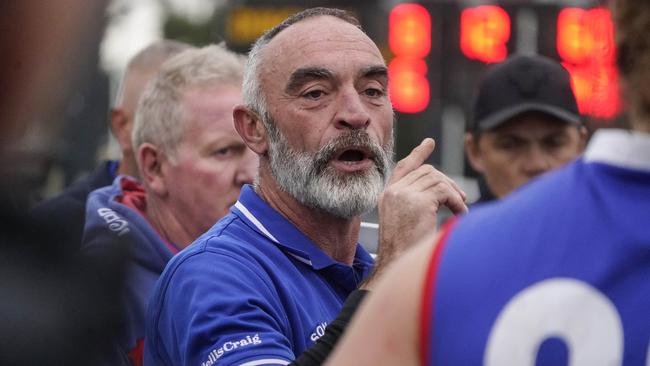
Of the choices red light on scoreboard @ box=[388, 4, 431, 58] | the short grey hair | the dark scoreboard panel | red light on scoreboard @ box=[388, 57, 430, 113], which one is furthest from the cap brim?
red light on scoreboard @ box=[388, 4, 431, 58]

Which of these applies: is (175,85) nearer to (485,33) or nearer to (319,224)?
(319,224)

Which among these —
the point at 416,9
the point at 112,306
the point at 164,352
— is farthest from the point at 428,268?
the point at 416,9

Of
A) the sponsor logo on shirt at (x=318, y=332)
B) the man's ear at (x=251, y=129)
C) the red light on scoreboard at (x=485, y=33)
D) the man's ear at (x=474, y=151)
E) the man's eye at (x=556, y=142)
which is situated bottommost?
the red light on scoreboard at (x=485, y=33)

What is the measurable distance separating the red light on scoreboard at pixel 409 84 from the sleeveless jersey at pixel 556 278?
10263 millimetres

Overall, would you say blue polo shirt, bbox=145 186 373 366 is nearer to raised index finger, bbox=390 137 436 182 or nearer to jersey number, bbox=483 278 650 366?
raised index finger, bbox=390 137 436 182

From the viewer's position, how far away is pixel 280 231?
11.5ft

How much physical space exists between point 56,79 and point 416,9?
1111 cm

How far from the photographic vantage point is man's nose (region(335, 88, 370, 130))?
11.9 feet

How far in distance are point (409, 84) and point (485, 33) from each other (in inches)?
34.1

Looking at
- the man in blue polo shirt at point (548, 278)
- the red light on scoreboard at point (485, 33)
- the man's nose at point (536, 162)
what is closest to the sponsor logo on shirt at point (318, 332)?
the man in blue polo shirt at point (548, 278)

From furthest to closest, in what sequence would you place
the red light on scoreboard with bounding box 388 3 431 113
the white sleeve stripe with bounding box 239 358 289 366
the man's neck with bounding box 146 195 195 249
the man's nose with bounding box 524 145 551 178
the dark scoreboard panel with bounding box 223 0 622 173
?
the red light on scoreboard with bounding box 388 3 431 113
the dark scoreboard panel with bounding box 223 0 622 173
the man's nose with bounding box 524 145 551 178
the man's neck with bounding box 146 195 195 249
the white sleeve stripe with bounding box 239 358 289 366

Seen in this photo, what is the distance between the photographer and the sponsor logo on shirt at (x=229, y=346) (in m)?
3.04

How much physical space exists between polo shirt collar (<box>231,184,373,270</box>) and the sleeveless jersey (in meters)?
1.74

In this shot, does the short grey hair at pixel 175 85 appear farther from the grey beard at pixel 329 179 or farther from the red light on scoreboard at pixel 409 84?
the red light on scoreboard at pixel 409 84
